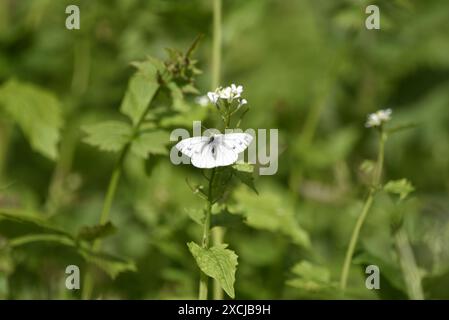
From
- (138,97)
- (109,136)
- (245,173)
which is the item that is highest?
(138,97)

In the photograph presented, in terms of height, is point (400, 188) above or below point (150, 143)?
below

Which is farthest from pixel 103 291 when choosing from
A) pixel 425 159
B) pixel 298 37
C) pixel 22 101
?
pixel 298 37

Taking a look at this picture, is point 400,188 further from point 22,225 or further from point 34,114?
point 34,114

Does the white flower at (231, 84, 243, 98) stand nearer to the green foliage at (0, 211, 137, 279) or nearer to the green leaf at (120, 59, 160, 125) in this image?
the green leaf at (120, 59, 160, 125)

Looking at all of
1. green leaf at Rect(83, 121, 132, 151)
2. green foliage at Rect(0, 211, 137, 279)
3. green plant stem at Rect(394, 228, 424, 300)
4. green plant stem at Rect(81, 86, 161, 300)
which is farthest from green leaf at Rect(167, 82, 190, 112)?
green plant stem at Rect(394, 228, 424, 300)

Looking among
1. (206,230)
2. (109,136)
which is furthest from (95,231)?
(206,230)

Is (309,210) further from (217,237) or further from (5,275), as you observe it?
(5,275)

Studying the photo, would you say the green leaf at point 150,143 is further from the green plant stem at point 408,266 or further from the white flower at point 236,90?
the green plant stem at point 408,266
